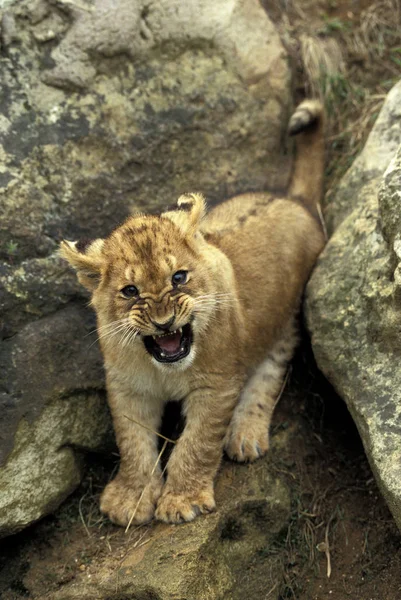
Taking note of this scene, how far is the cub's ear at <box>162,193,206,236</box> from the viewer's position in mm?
4602

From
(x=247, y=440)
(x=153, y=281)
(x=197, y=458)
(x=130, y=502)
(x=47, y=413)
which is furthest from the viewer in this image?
(x=247, y=440)

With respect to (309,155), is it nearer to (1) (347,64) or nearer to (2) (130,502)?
(1) (347,64)

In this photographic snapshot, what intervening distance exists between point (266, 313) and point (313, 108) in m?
1.99

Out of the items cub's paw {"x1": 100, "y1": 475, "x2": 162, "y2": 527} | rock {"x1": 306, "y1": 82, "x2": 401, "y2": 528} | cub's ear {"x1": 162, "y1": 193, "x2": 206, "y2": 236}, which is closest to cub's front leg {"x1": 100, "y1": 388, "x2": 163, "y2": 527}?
cub's paw {"x1": 100, "y1": 475, "x2": 162, "y2": 527}

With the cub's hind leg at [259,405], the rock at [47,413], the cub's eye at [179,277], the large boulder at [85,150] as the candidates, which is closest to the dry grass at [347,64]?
the large boulder at [85,150]

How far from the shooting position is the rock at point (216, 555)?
4352 mm

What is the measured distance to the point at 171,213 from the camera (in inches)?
182

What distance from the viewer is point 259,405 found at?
541 centimetres

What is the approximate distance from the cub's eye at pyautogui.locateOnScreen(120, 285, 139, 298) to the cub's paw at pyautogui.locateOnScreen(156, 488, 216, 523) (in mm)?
1300

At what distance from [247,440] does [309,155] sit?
2.61m

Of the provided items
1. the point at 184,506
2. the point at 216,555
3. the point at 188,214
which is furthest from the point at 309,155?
the point at 216,555

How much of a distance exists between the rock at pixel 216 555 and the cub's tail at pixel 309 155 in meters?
2.43

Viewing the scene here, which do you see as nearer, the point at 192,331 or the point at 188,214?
the point at 192,331

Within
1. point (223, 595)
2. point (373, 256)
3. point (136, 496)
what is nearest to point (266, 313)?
point (373, 256)
